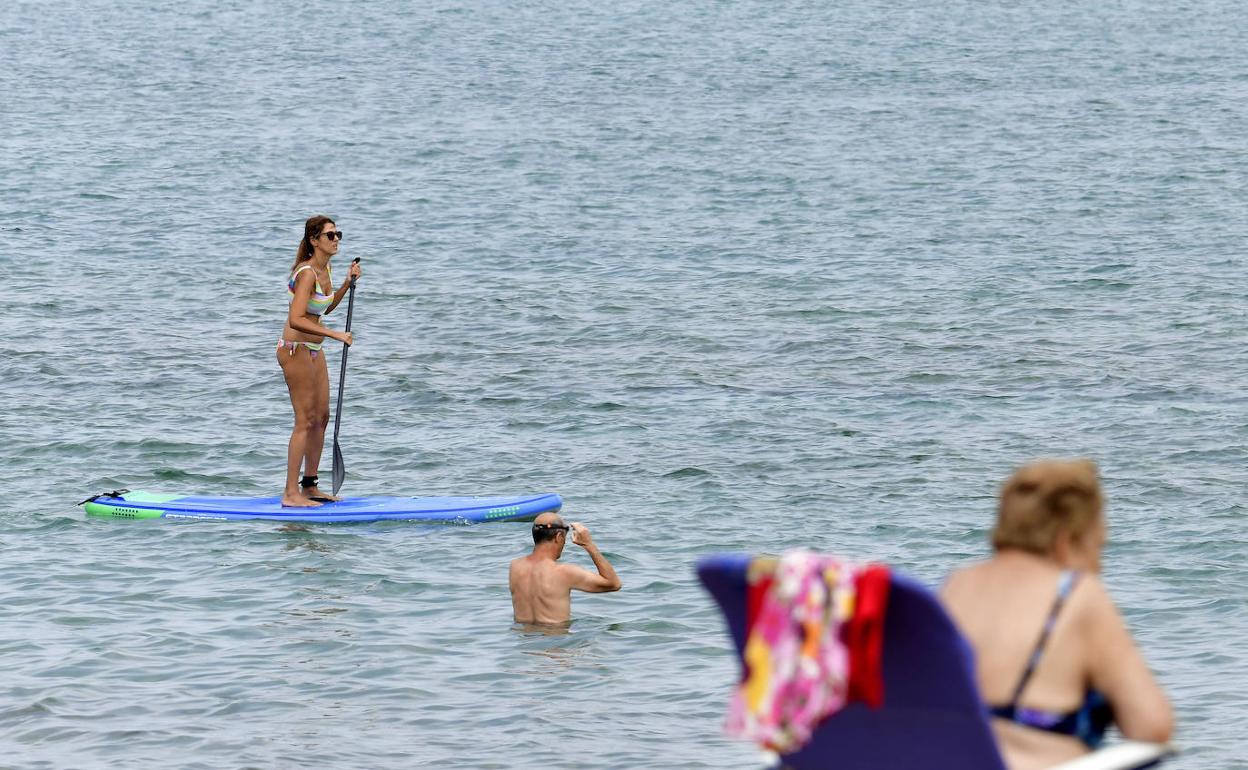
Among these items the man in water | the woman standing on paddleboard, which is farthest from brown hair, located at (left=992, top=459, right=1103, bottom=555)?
the woman standing on paddleboard

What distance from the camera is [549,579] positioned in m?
10.3

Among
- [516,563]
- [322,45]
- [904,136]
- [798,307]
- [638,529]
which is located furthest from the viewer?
[322,45]

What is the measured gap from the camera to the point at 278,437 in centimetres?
1672

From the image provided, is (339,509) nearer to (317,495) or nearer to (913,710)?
(317,495)

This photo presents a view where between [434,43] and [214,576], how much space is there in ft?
142

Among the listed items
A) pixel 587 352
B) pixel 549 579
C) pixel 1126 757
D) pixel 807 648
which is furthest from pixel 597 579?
pixel 587 352

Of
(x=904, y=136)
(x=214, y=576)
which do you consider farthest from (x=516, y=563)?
(x=904, y=136)

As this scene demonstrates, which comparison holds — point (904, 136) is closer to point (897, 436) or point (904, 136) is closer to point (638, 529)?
point (897, 436)

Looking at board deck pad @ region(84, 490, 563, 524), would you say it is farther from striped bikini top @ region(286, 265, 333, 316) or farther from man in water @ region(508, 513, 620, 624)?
man in water @ region(508, 513, 620, 624)

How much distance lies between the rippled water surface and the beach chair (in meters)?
3.97

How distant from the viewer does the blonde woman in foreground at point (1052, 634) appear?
397 centimetres

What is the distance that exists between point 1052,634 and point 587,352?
1698 centimetres

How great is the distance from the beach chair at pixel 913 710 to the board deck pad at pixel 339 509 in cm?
884

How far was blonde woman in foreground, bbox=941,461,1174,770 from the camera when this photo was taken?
3969 millimetres
